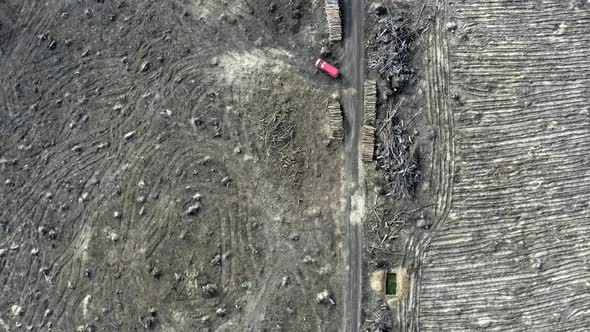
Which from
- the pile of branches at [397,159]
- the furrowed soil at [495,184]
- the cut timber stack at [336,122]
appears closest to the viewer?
the pile of branches at [397,159]

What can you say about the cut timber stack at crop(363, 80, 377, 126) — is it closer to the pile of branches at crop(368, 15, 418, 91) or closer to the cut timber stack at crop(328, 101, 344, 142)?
the pile of branches at crop(368, 15, 418, 91)

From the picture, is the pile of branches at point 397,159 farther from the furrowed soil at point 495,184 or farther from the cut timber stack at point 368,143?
the furrowed soil at point 495,184

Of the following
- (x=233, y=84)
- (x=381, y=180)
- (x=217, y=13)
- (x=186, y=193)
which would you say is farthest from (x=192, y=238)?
(x=217, y=13)

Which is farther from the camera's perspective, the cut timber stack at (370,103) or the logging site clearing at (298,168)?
the cut timber stack at (370,103)

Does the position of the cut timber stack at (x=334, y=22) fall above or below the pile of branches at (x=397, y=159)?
above

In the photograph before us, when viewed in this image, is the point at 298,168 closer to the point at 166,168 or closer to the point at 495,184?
the point at 166,168

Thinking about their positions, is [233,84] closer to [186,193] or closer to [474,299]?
[186,193]

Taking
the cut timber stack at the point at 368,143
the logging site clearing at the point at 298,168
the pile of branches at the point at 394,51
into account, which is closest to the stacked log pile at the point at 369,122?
the cut timber stack at the point at 368,143
